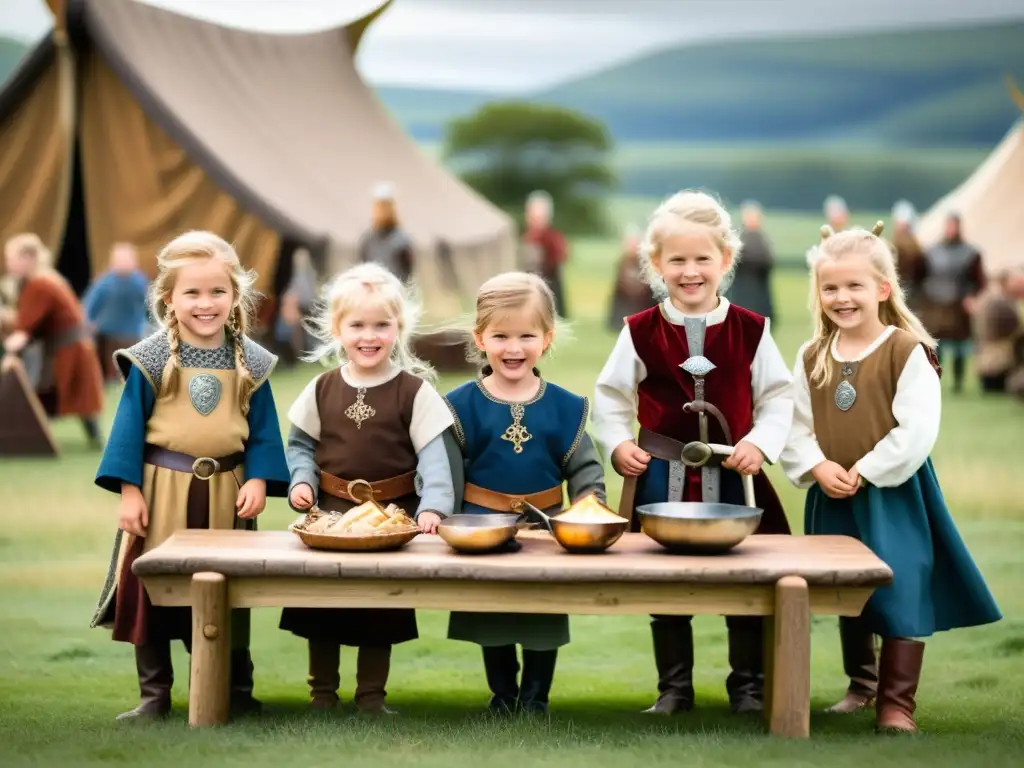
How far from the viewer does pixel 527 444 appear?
11.9 feet

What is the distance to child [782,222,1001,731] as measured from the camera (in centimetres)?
349

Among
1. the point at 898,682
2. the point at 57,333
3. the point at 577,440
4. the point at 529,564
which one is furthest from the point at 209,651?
the point at 57,333

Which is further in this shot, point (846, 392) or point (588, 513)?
point (846, 392)

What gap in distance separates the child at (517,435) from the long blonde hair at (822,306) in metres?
0.59

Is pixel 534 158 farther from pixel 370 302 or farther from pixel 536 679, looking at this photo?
pixel 536 679

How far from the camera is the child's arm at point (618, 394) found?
12.3ft

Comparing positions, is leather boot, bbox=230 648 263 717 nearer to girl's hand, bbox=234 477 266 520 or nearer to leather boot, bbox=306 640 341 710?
leather boot, bbox=306 640 341 710

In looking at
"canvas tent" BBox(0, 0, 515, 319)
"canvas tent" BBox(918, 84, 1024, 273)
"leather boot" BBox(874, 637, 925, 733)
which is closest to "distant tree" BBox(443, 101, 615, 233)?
"canvas tent" BBox(918, 84, 1024, 273)

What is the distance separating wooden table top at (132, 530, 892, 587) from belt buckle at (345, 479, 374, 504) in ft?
0.89

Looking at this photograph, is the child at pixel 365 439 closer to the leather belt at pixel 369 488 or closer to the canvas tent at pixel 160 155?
the leather belt at pixel 369 488

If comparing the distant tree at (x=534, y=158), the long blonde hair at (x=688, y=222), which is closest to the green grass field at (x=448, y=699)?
the long blonde hair at (x=688, y=222)

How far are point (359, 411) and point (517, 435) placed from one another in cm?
39

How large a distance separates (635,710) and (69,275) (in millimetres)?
10835

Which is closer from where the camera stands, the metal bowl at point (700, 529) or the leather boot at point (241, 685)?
the metal bowl at point (700, 529)
